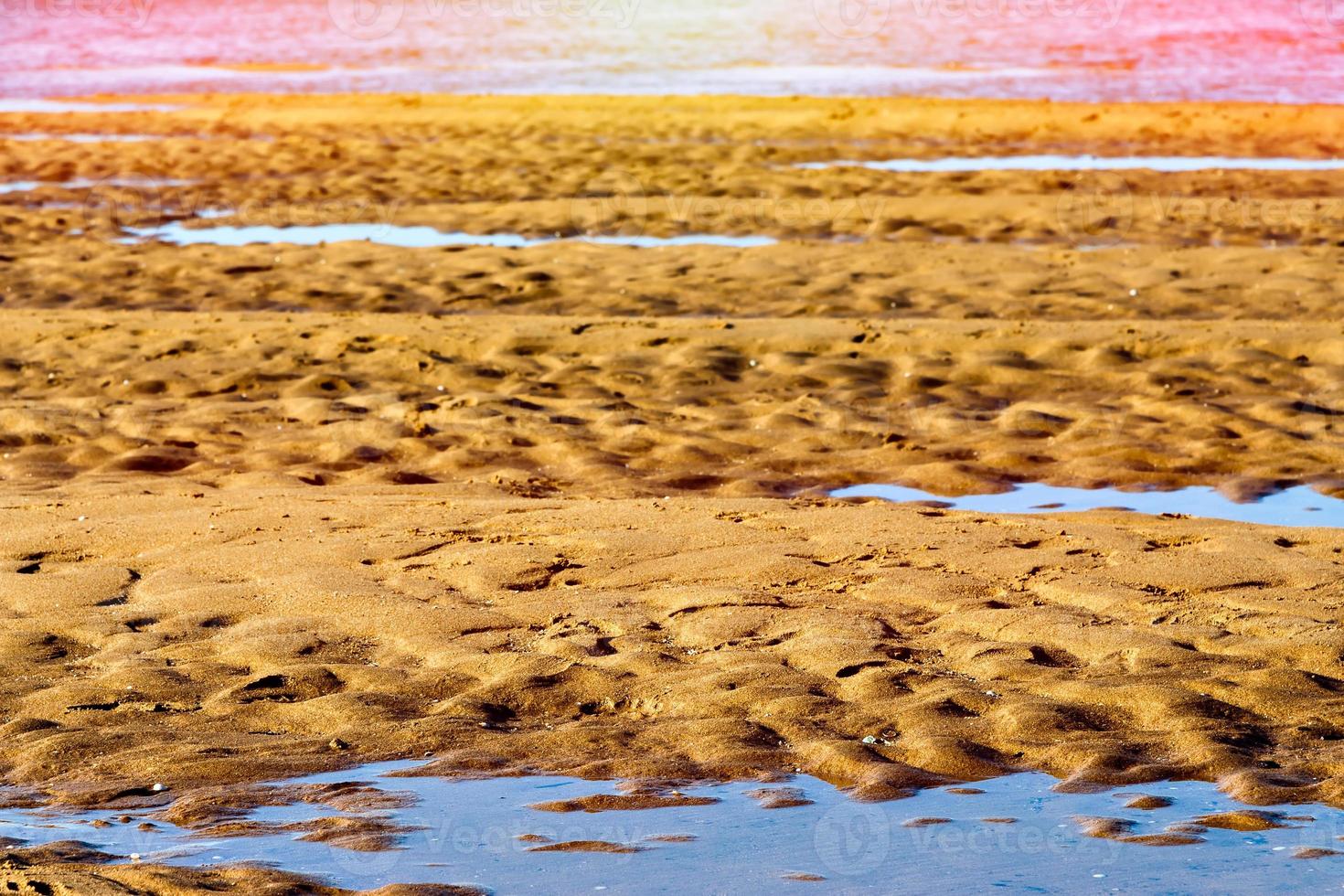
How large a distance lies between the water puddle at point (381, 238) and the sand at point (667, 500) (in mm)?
491

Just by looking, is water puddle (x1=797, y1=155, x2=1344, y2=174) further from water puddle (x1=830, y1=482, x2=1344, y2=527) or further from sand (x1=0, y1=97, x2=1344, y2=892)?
water puddle (x1=830, y1=482, x2=1344, y2=527)

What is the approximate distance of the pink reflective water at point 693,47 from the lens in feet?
100

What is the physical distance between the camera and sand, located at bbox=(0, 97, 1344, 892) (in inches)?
214

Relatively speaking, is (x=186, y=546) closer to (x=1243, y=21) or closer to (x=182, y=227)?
(x=182, y=227)

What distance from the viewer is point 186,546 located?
7191mm

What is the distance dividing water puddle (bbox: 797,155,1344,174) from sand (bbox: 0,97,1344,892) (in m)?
2.23

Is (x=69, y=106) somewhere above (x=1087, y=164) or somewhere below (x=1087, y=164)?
above

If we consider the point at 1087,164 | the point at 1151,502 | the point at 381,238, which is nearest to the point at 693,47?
the point at 1087,164

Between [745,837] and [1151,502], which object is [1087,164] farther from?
[745,837]

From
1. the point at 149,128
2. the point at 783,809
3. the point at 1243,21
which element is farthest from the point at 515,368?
the point at 1243,21

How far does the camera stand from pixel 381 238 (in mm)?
16547

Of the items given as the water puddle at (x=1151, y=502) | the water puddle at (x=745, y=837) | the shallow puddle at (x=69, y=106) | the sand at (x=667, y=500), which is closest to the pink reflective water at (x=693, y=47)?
the shallow puddle at (x=69, y=106)

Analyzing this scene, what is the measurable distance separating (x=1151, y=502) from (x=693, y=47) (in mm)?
31358

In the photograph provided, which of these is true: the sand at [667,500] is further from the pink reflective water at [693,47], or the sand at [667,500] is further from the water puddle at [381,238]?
the pink reflective water at [693,47]
